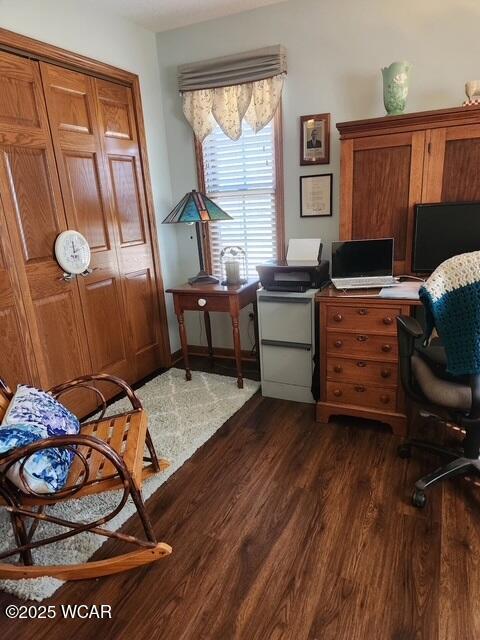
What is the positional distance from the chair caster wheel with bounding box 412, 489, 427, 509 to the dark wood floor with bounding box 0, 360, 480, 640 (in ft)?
0.12

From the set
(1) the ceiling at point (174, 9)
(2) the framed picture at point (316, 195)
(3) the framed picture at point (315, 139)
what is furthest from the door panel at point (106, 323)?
(1) the ceiling at point (174, 9)

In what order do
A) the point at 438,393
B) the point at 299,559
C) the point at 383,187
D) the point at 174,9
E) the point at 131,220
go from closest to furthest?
1. the point at 299,559
2. the point at 438,393
3. the point at 383,187
4. the point at 174,9
5. the point at 131,220

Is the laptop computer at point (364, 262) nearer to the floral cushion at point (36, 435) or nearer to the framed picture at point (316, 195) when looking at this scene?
the framed picture at point (316, 195)

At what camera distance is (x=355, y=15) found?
249cm

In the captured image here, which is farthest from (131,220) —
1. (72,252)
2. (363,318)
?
Answer: (363,318)

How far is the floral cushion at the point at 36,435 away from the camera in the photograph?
4.61ft

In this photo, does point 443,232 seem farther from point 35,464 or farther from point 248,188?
point 35,464

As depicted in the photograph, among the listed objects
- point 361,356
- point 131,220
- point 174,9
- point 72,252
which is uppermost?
point 174,9

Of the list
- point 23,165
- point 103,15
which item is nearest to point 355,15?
point 103,15

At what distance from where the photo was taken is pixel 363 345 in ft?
7.41

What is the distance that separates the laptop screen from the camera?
7.68 feet

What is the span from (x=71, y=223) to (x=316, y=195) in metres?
1.63

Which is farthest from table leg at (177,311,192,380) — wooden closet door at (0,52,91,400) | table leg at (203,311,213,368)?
wooden closet door at (0,52,91,400)

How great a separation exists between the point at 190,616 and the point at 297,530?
1.74ft
